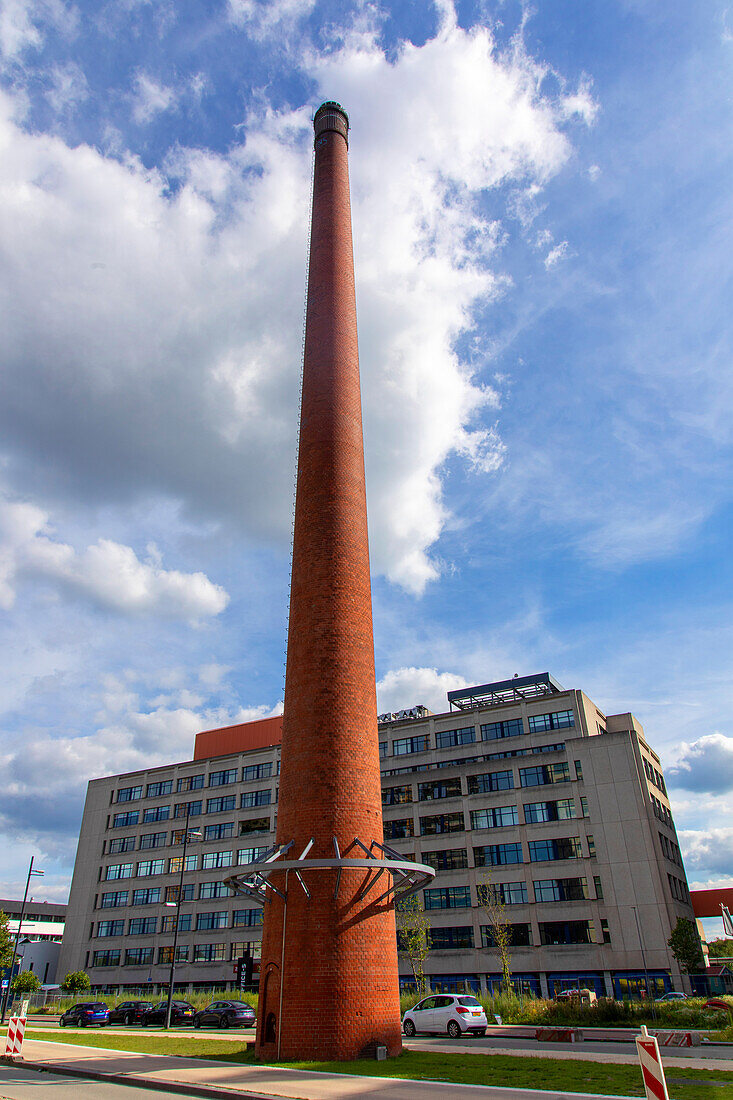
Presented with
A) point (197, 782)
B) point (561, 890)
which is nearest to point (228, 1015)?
point (561, 890)

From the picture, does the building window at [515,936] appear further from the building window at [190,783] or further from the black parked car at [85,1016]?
the building window at [190,783]

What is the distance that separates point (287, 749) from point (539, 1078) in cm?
1041

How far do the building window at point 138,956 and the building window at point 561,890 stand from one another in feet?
125

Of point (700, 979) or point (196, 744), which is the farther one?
point (196, 744)

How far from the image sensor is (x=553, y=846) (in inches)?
2019

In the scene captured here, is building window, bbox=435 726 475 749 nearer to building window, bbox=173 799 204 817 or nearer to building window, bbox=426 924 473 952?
building window, bbox=426 924 473 952

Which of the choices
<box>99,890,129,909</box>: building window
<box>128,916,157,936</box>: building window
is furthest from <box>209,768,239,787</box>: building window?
<box>99,890,129,909</box>: building window

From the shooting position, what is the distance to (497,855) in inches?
2108

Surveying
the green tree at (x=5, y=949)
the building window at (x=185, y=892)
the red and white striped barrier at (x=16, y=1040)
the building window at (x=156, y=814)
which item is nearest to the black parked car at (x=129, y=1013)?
the green tree at (x=5, y=949)

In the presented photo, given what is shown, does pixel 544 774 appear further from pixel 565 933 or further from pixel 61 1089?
pixel 61 1089

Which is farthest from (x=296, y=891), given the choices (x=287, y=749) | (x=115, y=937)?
(x=115, y=937)

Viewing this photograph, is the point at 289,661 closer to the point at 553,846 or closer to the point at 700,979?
the point at 553,846

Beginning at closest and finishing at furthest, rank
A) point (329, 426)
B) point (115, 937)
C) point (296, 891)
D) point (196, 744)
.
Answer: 1. point (296, 891)
2. point (329, 426)
3. point (115, 937)
4. point (196, 744)

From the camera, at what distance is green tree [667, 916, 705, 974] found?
148 feet
